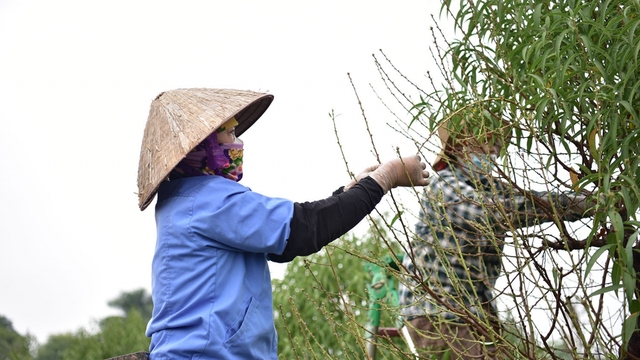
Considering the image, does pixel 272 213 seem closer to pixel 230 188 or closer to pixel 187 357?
pixel 230 188

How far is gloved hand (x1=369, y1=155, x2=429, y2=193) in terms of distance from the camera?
8.33ft

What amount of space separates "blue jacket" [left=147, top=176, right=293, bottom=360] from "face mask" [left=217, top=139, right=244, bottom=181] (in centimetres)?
9

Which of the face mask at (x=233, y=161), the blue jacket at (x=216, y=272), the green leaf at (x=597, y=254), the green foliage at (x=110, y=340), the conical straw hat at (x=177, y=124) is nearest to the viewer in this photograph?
the green leaf at (x=597, y=254)

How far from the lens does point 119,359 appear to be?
2258 millimetres

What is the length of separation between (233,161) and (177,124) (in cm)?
21

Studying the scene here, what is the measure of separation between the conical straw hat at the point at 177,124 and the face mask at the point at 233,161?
11 cm

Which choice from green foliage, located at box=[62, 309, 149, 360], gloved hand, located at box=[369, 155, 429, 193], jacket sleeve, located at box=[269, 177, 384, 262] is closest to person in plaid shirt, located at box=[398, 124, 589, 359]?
gloved hand, located at box=[369, 155, 429, 193]

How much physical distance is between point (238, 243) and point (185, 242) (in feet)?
0.58

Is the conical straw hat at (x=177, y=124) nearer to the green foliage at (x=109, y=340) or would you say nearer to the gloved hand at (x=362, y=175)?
the gloved hand at (x=362, y=175)

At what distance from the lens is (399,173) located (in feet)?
8.48

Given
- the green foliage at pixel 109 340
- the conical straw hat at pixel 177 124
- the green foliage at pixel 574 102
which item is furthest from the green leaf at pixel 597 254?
the green foliage at pixel 109 340

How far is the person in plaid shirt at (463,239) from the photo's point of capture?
2383 millimetres

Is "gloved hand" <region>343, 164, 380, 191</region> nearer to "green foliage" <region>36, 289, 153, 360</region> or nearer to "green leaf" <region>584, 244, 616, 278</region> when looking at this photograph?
"green leaf" <region>584, 244, 616, 278</region>

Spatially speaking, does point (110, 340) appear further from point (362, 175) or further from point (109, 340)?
point (362, 175)
